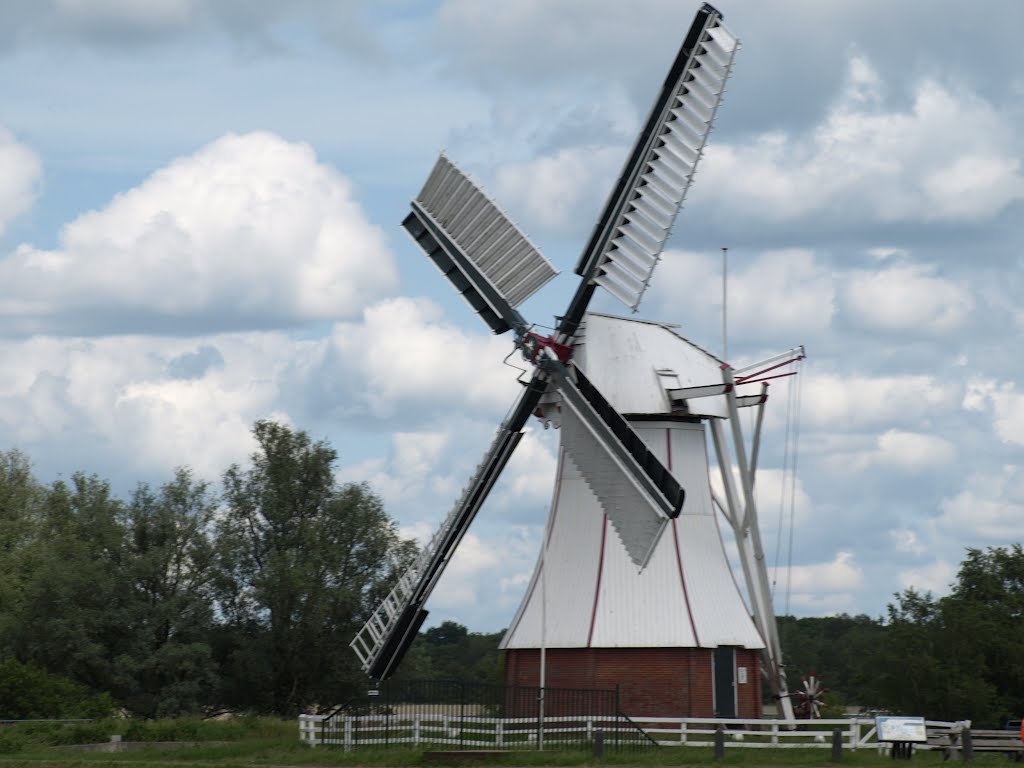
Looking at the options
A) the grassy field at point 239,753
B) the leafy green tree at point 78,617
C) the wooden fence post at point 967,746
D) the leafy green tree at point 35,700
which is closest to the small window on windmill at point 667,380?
the grassy field at point 239,753

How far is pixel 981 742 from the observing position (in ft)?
97.0

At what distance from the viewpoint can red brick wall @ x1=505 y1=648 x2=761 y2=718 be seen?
Answer: 113 feet

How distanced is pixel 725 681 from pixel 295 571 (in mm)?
15074

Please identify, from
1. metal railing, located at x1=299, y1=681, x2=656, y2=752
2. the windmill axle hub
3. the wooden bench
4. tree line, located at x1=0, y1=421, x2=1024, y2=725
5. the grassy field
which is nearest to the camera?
the grassy field

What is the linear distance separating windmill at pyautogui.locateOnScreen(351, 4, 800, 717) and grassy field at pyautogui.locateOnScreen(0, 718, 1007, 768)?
4.30 m

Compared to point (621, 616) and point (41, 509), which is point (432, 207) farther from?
point (41, 509)

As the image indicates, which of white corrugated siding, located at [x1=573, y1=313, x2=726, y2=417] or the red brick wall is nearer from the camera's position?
the red brick wall

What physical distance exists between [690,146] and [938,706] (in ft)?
53.3

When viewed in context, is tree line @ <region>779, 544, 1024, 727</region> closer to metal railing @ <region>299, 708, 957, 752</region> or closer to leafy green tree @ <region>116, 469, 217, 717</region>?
metal railing @ <region>299, 708, 957, 752</region>

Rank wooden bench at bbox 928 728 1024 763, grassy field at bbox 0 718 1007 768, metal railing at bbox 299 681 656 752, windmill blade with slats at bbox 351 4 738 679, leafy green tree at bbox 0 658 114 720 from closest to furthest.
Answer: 1. grassy field at bbox 0 718 1007 768
2. wooden bench at bbox 928 728 1024 763
3. metal railing at bbox 299 681 656 752
4. windmill blade with slats at bbox 351 4 738 679
5. leafy green tree at bbox 0 658 114 720

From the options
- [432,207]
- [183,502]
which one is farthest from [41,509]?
[432,207]

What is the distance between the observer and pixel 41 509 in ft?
226

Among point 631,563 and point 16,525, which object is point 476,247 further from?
point 16,525

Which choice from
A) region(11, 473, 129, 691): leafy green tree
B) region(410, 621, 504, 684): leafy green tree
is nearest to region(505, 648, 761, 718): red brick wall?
region(11, 473, 129, 691): leafy green tree
